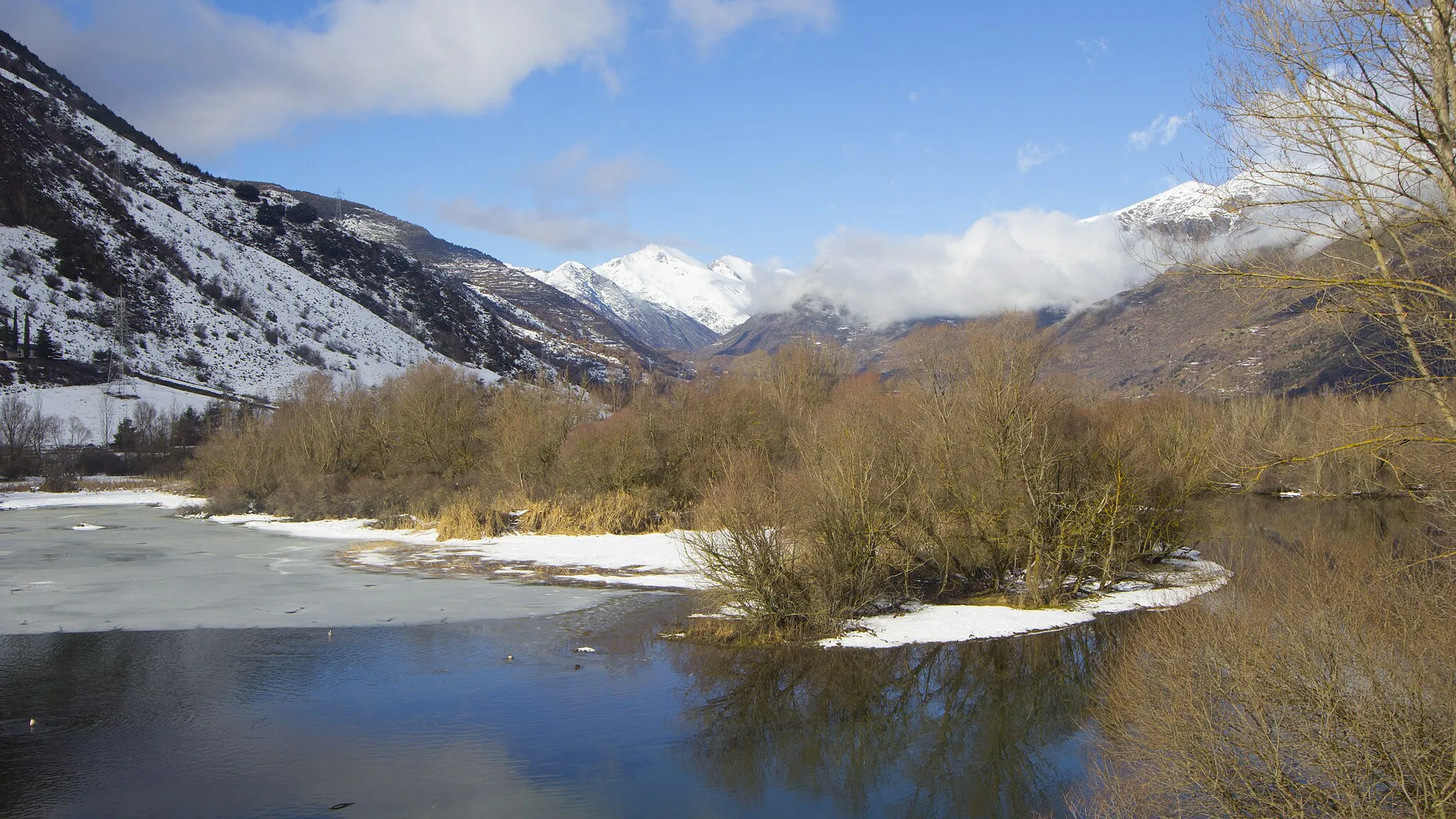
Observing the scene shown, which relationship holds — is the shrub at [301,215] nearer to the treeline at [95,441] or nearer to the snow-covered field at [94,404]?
the snow-covered field at [94,404]

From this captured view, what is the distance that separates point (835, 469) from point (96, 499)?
50.0 metres

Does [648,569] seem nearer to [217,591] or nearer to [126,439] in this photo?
[217,591]

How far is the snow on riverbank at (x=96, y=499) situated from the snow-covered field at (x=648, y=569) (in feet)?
31.0

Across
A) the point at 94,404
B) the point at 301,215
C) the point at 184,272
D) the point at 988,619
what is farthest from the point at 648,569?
the point at 301,215

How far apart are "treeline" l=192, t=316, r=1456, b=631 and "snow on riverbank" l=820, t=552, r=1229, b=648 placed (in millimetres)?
637

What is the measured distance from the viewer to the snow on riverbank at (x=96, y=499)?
48938mm

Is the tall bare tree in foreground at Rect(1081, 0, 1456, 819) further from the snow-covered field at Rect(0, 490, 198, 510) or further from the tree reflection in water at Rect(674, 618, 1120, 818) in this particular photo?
the snow-covered field at Rect(0, 490, 198, 510)

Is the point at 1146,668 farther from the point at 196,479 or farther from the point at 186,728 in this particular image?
the point at 196,479

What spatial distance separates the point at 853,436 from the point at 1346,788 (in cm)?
1337

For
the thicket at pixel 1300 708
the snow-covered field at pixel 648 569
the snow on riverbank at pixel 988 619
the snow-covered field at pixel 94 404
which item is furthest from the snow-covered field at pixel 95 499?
the thicket at pixel 1300 708

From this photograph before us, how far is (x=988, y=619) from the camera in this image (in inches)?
789

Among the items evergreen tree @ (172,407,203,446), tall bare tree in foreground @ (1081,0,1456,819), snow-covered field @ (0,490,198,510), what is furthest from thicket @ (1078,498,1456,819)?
evergreen tree @ (172,407,203,446)

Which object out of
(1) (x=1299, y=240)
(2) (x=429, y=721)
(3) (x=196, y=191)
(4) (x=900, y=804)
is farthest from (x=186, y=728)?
(3) (x=196, y=191)

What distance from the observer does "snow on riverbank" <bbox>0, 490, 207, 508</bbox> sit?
161 feet
